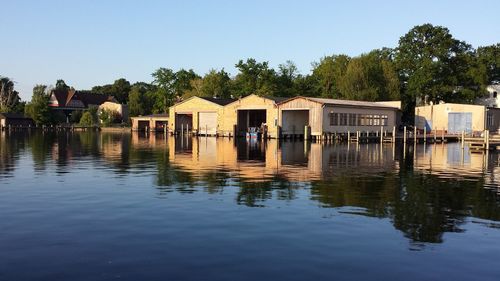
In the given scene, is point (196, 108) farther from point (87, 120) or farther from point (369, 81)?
point (87, 120)

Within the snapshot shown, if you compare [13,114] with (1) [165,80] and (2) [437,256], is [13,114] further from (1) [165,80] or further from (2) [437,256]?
(2) [437,256]

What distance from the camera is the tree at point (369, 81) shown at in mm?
90562

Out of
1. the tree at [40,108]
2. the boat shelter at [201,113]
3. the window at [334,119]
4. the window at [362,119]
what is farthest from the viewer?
the tree at [40,108]

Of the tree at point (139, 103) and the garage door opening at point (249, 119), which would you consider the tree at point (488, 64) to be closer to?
the garage door opening at point (249, 119)

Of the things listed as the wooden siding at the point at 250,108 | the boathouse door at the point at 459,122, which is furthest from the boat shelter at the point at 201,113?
the boathouse door at the point at 459,122

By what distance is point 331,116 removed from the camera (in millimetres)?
67000

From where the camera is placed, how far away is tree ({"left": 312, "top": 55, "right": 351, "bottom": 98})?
322 feet

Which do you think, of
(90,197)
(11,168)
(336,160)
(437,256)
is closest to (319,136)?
(336,160)

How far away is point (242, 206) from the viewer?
17188 mm

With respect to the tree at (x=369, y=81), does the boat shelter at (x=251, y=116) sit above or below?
below

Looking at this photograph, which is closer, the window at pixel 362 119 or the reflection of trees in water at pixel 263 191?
the reflection of trees in water at pixel 263 191

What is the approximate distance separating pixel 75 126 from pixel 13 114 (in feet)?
84.0

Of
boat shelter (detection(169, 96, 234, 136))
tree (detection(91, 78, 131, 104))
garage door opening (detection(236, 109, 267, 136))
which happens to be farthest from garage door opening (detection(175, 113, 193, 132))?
tree (detection(91, 78, 131, 104))

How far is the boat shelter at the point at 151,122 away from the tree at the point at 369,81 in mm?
39153
